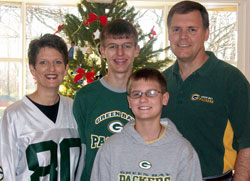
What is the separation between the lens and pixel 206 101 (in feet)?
6.53

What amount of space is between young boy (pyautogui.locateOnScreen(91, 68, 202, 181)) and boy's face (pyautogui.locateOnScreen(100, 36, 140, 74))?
0.29 m

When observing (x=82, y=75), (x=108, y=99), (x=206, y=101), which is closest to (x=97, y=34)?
(x=82, y=75)

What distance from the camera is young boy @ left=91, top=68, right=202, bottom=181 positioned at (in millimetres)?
1794

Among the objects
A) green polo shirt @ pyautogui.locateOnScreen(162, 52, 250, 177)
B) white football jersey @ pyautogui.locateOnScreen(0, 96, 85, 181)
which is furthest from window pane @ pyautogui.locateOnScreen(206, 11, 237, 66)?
white football jersey @ pyautogui.locateOnScreen(0, 96, 85, 181)

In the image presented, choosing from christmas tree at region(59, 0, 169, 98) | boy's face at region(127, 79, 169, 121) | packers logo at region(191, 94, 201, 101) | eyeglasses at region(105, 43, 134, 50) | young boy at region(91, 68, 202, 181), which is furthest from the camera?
christmas tree at region(59, 0, 169, 98)

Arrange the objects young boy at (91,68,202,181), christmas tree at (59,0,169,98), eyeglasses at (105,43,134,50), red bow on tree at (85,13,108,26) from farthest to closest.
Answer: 1. christmas tree at (59,0,169,98)
2. red bow on tree at (85,13,108,26)
3. eyeglasses at (105,43,134,50)
4. young boy at (91,68,202,181)

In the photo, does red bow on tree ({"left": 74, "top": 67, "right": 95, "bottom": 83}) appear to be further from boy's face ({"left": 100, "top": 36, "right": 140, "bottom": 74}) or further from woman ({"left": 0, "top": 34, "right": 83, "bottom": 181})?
boy's face ({"left": 100, "top": 36, "right": 140, "bottom": 74})

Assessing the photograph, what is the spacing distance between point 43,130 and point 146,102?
785mm

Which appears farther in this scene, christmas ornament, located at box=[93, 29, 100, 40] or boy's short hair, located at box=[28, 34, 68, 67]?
christmas ornament, located at box=[93, 29, 100, 40]

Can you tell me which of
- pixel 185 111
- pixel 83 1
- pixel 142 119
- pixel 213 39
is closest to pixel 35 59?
pixel 142 119

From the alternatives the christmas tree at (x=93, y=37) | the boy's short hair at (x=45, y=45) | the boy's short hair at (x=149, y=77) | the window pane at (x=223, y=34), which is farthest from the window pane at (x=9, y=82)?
the boy's short hair at (x=149, y=77)

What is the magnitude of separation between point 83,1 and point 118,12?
0.47m

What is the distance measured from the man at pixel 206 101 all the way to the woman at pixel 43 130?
2.52 feet

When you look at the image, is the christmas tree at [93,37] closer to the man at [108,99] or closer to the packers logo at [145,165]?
the man at [108,99]
